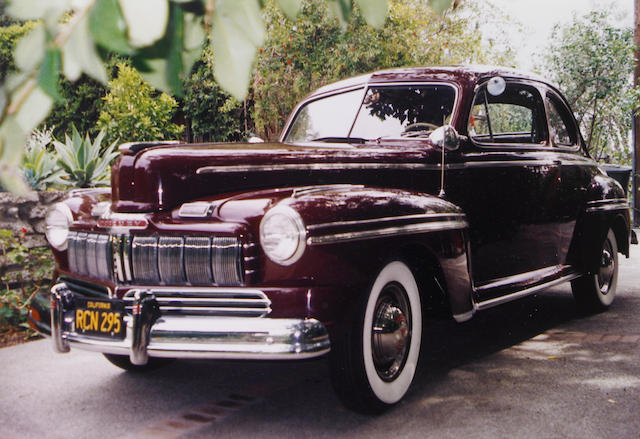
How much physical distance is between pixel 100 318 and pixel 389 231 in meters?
1.41

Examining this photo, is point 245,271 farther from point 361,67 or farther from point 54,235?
point 361,67

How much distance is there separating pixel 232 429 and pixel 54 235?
1.50m

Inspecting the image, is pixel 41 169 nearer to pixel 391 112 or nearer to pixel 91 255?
pixel 91 255

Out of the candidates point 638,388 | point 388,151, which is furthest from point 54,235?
point 638,388

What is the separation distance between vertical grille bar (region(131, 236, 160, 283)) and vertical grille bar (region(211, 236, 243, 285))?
313 millimetres

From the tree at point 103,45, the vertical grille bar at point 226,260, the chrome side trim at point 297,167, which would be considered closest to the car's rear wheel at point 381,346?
the vertical grille bar at point 226,260

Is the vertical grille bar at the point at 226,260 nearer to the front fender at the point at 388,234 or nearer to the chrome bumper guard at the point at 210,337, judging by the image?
the chrome bumper guard at the point at 210,337

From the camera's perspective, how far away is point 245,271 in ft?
10.1

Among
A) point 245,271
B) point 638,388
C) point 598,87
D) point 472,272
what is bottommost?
point 638,388

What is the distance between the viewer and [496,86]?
4633 millimetres

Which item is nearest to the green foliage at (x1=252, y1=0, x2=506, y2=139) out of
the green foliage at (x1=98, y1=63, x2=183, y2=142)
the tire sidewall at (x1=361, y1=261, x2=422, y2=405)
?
the green foliage at (x1=98, y1=63, x2=183, y2=142)

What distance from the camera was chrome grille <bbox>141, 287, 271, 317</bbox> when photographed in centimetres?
304

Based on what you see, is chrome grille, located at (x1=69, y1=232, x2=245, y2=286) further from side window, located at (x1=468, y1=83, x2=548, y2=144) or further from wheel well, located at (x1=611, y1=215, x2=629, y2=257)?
wheel well, located at (x1=611, y1=215, x2=629, y2=257)

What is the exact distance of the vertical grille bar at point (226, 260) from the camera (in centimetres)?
308
